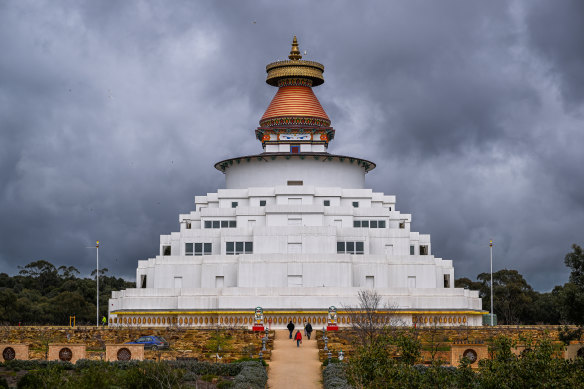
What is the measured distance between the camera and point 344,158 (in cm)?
6359

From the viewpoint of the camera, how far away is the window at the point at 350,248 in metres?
58.1

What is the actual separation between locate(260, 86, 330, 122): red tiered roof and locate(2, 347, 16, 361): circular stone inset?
1214 inches

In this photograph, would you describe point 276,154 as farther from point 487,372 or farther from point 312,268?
point 487,372

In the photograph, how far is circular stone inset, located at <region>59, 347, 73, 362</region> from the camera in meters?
38.5

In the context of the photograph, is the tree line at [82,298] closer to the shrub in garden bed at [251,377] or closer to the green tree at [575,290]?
the green tree at [575,290]

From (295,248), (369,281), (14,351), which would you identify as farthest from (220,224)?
(14,351)

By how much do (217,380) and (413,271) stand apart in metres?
24.8

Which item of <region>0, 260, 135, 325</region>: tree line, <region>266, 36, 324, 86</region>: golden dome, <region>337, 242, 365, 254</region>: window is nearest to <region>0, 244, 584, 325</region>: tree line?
<region>0, 260, 135, 325</region>: tree line

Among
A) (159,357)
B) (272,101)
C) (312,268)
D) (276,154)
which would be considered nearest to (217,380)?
(159,357)

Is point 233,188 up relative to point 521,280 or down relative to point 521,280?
up

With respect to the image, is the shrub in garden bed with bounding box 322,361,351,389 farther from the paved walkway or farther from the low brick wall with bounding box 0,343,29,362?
the low brick wall with bounding box 0,343,29,362

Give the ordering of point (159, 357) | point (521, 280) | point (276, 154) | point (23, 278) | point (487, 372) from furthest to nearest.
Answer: point (23, 278)
point (521, 280)
point (276, 154)
point (159, 357)
point (487, 372)

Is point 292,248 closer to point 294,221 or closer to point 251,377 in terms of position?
point 294,221

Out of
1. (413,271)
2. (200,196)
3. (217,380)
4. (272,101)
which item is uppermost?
(272,101)
